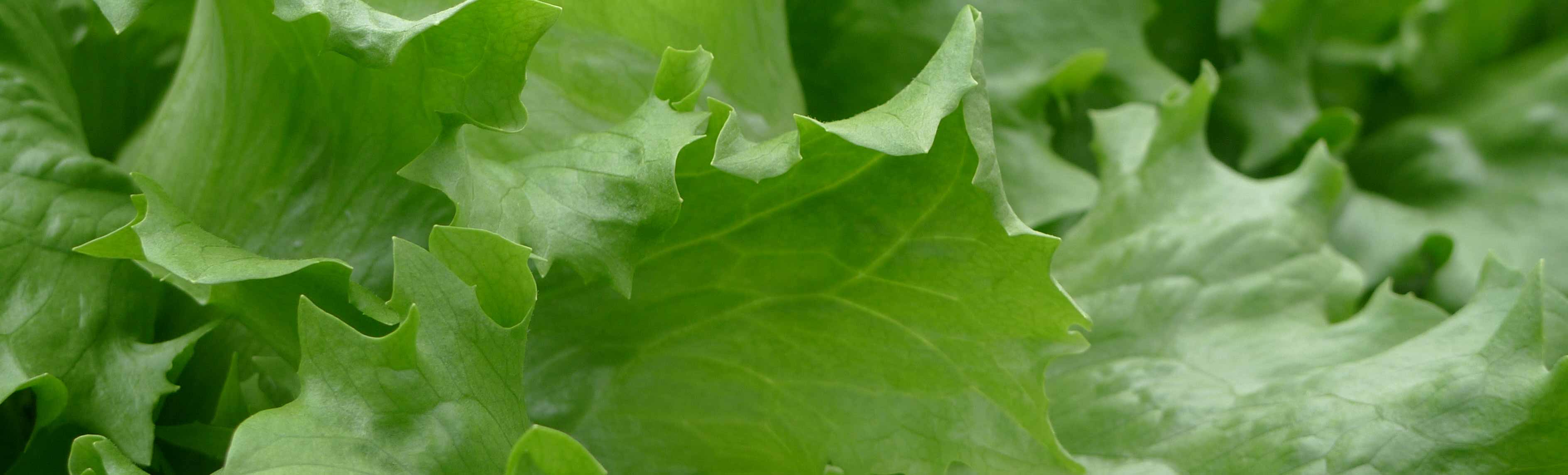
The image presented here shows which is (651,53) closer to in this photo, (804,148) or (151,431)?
(804,148)

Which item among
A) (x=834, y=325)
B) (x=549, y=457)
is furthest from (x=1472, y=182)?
(x=549, y=457)

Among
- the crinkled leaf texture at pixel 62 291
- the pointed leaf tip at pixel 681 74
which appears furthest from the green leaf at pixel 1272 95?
the crinkled leaf texture at pixel 62 291

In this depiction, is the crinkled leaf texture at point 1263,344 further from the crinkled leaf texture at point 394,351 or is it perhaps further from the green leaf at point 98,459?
the green leaf at point 98,459

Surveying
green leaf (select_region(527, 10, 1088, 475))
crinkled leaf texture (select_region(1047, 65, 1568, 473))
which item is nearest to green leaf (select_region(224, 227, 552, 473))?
green leaf (select_region(527, 10, 1088, 475))

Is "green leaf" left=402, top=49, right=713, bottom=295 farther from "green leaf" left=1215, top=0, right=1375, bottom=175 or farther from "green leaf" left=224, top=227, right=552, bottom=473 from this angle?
"green leaf" left=1215, top=0, right=1375, bottom=175

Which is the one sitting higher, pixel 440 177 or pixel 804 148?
pixel 804 148

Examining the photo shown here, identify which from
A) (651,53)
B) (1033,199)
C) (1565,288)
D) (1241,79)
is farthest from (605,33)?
(1565,288)

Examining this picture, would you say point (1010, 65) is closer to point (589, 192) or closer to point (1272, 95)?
point (1272, 95)

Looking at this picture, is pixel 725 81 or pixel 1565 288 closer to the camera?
pixel 725 81
